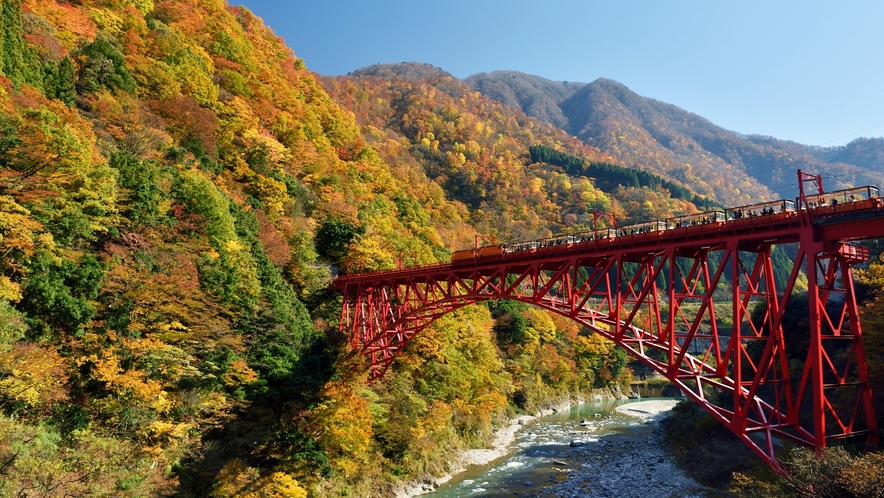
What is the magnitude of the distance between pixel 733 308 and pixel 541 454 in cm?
2038

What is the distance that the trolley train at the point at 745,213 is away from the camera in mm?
11086

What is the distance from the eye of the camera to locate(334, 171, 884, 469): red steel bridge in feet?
36.1

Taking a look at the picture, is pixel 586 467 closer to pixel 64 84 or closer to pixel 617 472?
pixel 617 472

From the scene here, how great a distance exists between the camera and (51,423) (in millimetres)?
14281

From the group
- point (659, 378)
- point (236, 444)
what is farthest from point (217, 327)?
point (659, 378)

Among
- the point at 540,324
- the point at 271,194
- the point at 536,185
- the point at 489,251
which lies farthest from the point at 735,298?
the point at 536,185

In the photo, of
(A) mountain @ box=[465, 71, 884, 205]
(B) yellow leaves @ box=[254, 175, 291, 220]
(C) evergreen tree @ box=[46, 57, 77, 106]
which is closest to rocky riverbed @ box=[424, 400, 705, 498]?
(B) yellow leaves @ box=[254, 175, 291, 220]

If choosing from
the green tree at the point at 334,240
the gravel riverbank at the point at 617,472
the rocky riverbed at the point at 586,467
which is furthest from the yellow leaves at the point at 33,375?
the gravel riverbank at the point at 617,472

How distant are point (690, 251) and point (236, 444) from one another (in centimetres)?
1785

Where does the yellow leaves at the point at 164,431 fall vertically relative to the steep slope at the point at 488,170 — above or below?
below

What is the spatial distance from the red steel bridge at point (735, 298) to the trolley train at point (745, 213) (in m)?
0.05

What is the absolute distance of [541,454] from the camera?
95.5 feet

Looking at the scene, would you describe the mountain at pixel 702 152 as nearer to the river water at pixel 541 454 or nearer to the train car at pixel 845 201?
the river water at pixel 541 454

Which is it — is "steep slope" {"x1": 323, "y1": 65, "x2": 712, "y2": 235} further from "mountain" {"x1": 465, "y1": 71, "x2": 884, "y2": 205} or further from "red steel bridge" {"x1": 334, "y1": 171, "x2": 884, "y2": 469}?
"red steel bridge" {"x1": 334, "y1": 171, "x2": 884, "y2": 469}
